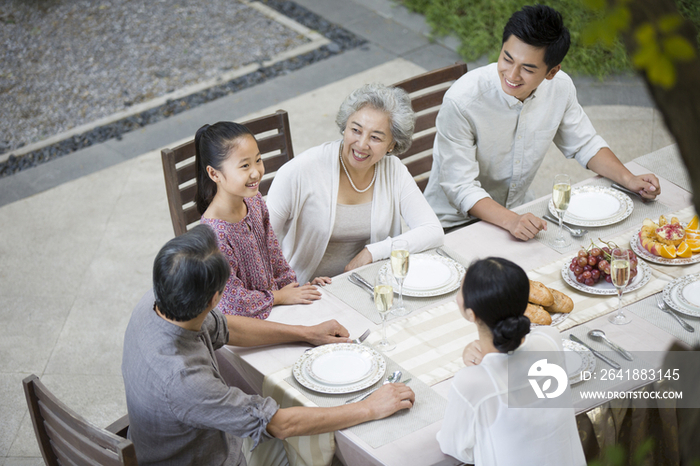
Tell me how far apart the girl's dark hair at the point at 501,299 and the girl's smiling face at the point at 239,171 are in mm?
913

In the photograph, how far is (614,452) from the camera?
57 cm

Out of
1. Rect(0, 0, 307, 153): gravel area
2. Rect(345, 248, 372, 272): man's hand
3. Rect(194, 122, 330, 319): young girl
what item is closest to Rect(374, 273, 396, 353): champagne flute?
Rect(194, 122, 330, 319): young girl

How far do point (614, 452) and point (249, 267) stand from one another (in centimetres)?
181

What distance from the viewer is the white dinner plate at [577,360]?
5.90ft

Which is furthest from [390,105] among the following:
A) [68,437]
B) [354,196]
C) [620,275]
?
[68,437]

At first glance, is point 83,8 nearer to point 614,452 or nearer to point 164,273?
point 164,273

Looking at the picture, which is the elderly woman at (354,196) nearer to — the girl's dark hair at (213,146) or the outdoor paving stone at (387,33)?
the girl's dark hair at (213,146)

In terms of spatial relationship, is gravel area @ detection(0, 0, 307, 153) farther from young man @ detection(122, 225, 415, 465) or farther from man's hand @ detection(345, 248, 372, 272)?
young man @ detection(122, 225, 415, 465)

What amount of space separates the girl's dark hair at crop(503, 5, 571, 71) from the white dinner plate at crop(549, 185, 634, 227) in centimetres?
52

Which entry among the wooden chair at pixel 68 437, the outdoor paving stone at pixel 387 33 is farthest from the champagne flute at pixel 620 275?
the outdoor paving stone at pixel 387 33

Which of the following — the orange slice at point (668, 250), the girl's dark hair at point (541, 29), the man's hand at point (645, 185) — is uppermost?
the girl's dark hair at point (541, 29)

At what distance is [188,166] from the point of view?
267 centimetres

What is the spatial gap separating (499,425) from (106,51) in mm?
5611

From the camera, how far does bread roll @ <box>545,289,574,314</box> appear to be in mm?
2049
